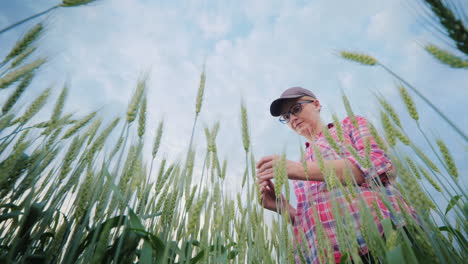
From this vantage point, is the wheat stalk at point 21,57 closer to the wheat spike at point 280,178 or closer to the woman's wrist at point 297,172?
the wheat spike at point 280,178

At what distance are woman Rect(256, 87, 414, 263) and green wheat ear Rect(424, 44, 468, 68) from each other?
0.37m

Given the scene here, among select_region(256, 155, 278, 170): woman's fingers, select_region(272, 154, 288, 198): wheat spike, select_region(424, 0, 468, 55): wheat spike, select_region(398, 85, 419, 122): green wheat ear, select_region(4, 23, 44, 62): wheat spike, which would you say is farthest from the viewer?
select_region(256, 155, 278, 170): woman's fingers

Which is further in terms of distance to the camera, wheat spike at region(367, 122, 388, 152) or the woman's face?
the woman's face

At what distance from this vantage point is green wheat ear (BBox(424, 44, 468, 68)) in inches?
25.5

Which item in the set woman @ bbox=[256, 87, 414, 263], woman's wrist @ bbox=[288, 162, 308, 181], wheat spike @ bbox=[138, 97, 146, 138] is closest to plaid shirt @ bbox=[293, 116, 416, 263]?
woman @ bbox=[256, 87, 414, 263]

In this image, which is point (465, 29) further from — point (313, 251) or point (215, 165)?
point (313, 251)

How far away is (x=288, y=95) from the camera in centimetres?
275

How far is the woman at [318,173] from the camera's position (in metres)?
1.24

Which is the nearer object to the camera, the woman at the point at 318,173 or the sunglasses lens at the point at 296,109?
the woman at the point at 318,173

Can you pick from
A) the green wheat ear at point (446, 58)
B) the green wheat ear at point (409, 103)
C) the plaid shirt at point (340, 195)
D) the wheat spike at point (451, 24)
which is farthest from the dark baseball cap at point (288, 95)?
the wheat spike at point (451, 24)

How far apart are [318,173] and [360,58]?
0.86m

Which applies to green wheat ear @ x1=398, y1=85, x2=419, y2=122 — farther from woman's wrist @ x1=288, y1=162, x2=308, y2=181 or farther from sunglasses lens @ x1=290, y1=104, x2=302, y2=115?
sunglasses lens @ x1=290, y1=104, x2=302, y2=115

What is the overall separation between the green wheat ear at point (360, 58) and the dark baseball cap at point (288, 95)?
153 centimetres

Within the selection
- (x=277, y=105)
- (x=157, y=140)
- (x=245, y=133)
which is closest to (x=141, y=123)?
(x=157, y=140)
